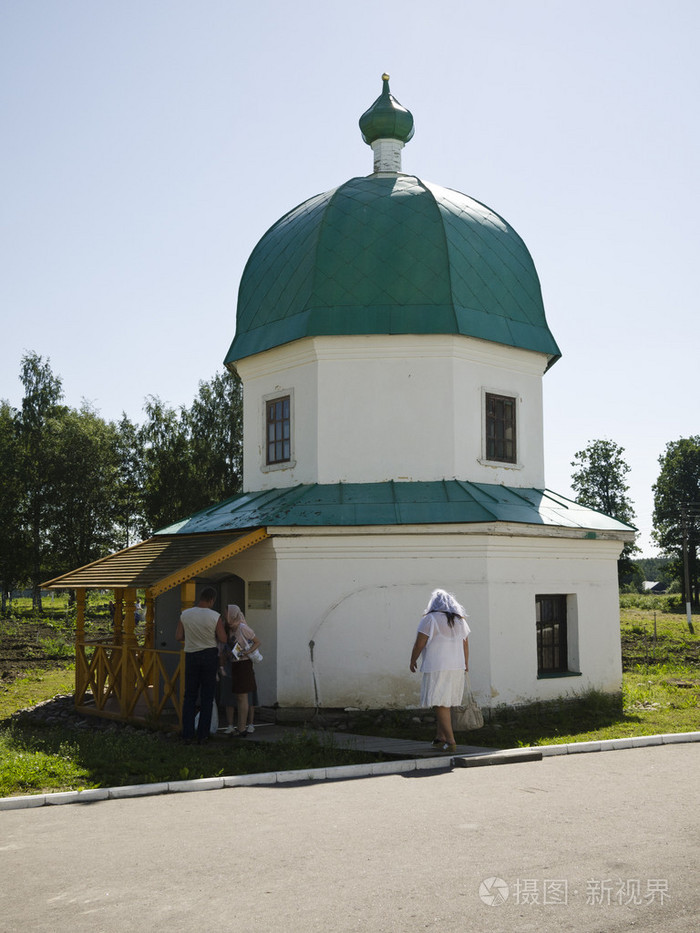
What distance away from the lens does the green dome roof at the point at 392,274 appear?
1322cm

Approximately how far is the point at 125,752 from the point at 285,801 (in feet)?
8.37

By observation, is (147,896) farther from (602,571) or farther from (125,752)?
(602,571)

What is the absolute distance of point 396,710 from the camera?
38.4ft

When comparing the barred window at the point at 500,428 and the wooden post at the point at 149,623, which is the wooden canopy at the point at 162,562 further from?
the barred window at the point at 500,428

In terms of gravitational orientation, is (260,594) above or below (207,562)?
below

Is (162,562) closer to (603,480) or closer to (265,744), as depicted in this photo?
(265,744)

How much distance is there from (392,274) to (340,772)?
792 cm

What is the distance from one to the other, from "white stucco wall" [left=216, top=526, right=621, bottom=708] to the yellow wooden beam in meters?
0.35

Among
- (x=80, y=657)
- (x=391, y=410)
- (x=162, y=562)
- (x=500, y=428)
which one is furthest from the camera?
(x=500, y=428)

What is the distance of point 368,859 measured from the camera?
5117mm

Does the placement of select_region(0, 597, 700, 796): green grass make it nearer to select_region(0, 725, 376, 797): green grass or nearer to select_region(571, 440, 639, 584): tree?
select_region(0, 725, 376, 797): green grass

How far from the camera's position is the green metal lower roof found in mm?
12031

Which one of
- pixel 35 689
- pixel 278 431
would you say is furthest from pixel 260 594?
pixel 35 689

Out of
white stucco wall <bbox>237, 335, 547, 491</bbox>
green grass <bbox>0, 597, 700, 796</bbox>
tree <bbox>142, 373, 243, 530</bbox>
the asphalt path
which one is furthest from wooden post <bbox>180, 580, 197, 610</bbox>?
tree <bbox>142, 373, 243, 530</bbox>
